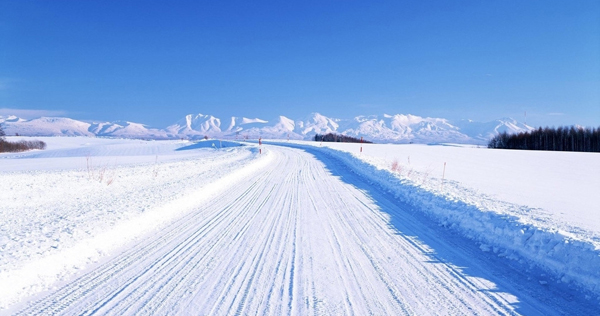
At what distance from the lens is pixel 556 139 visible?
272 feet

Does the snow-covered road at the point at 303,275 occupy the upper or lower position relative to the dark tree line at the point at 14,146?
lower

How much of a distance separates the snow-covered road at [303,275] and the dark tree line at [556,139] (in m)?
92.7

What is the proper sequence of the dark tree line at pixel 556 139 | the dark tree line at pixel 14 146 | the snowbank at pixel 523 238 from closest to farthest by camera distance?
the snowbank at pixel 523 238
the dark tree line at pixel 14 146
the dark tree line at pixel 556 139

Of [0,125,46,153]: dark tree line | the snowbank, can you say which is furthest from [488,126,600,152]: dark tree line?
[0,125,46,153]: dark tree line

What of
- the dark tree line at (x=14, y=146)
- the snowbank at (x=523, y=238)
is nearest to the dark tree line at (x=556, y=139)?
the snowbank at (x=523, y=238)

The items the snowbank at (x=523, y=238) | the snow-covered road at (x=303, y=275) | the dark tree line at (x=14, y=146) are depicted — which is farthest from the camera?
the dark tree line at (x=14, y=146)

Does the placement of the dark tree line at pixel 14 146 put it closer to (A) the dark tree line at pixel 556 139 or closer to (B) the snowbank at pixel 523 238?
(B) the snowbank at pixel 523 238

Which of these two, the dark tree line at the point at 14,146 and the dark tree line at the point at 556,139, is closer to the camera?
the dark tree line at the point at 14,146

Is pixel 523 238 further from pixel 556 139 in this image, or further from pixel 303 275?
pixel 556 139

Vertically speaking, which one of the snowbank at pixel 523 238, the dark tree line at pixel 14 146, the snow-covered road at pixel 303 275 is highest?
the dark tree line at pixel 14 146

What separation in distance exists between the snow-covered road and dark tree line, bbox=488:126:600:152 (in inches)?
3651

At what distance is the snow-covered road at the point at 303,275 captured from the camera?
3615 mm

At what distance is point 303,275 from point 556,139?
101721 mm

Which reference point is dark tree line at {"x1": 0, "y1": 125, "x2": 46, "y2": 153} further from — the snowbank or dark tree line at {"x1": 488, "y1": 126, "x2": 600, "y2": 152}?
dark tree line at {"x1": 488, "y1": 126, "x2": 600, "y2": 152}
